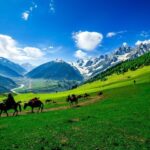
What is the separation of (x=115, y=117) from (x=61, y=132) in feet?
46.4

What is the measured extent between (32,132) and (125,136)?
416 inches

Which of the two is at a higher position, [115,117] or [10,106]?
[10,106]

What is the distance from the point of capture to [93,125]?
3662cm

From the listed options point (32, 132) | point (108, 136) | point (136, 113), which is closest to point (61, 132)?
point (32, 132)

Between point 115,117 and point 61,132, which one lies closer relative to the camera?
point 61,132

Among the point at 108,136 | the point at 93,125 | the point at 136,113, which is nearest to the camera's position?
the point at 108,136

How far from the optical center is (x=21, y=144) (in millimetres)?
26281

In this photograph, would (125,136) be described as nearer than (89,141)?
No

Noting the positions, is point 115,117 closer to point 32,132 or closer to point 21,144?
point 32,132

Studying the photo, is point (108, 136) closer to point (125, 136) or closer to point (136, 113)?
point (125, 136)

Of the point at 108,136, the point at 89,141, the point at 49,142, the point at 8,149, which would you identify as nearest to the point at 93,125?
the point at 108,136

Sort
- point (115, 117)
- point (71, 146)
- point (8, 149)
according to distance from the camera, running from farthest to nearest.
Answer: point (115, 117), point (71, 146), point (8, 149)

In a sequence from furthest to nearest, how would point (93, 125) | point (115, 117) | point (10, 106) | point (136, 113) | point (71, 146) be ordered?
point (10, 106) → point (136, 113) → point (115, 117) → point (93, 125) → point (71, 146)

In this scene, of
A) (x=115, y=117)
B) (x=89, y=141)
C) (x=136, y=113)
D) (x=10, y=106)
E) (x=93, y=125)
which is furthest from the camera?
(x=10, y=106)
